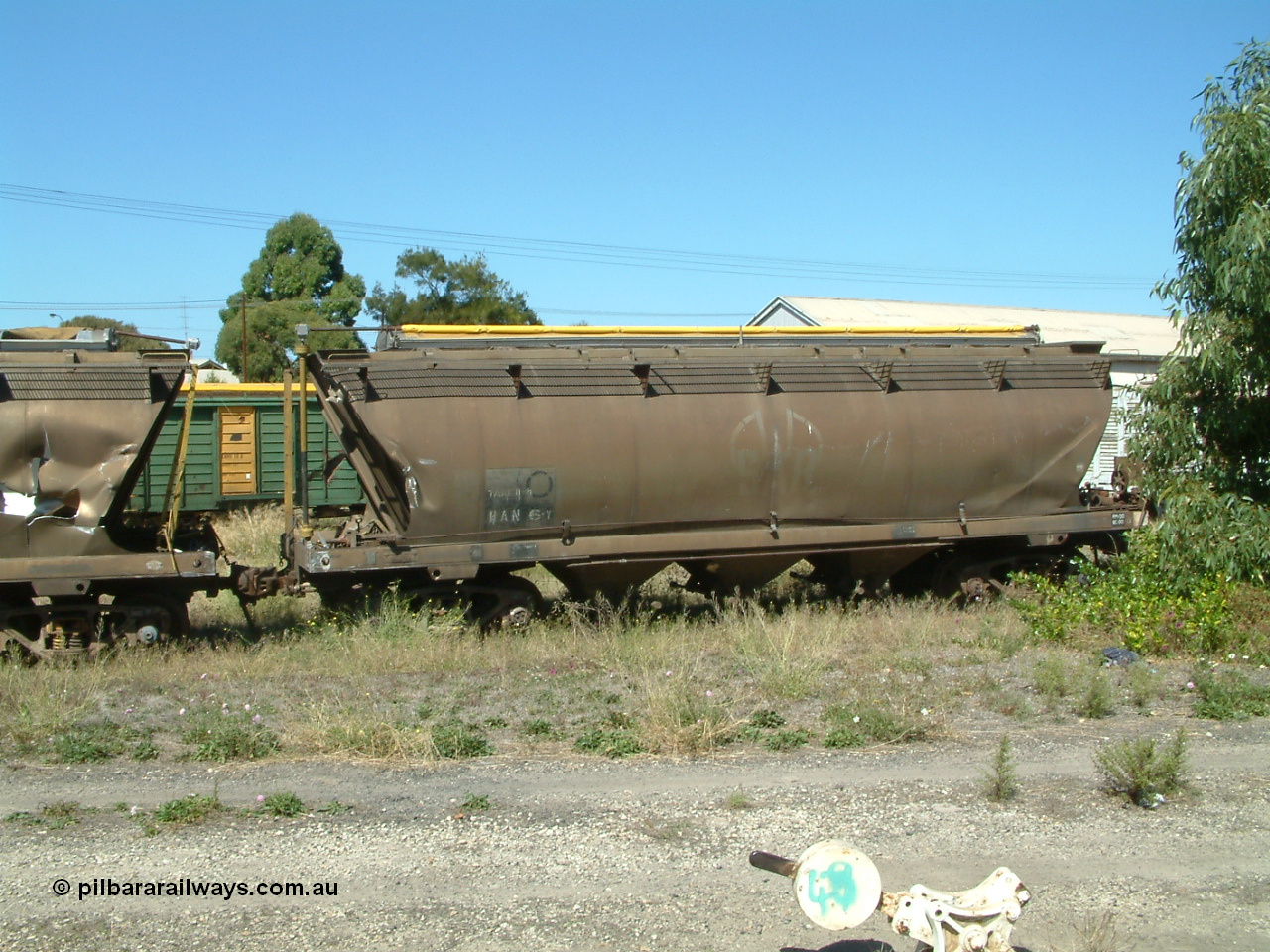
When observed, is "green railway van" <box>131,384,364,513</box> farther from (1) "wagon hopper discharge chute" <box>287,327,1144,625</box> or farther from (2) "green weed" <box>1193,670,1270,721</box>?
(2) "green weed" <box>1193,670,1270,721</box>

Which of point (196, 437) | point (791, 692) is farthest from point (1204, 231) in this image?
point (196, 437)

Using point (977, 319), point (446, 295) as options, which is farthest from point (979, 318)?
point (446, 295)

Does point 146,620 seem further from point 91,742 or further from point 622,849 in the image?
point 622,849

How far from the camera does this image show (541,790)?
239 inches

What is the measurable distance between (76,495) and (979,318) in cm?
2761

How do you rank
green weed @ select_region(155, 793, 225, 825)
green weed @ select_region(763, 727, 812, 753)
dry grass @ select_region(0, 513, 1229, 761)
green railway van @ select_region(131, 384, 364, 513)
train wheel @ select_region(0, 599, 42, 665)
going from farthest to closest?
green railway van @ select_region(131, 384, 364, 513) → train wheel @ select_region(0, 599, 42, 665) → dry grass @ select_region(0, 513, 1229, 761) → green weed @ select_region(763, 727, 812, 753) → green weed @ select_region(155, 793, 225, 825)

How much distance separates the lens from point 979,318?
31938mm

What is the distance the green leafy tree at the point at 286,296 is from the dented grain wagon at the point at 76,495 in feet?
84.3

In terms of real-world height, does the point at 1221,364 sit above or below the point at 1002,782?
above

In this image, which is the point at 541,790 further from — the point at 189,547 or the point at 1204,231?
the point at 1204,231

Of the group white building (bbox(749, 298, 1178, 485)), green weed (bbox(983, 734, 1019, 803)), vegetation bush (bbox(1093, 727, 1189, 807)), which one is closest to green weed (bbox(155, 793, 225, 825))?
green weed (bbox(983, 734, 1019, 803))

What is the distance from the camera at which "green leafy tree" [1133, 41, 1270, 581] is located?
10.1 metres

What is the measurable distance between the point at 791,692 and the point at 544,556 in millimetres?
3251

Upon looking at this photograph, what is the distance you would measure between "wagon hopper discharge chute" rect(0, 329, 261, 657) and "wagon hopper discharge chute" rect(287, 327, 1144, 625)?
4.68 ft
